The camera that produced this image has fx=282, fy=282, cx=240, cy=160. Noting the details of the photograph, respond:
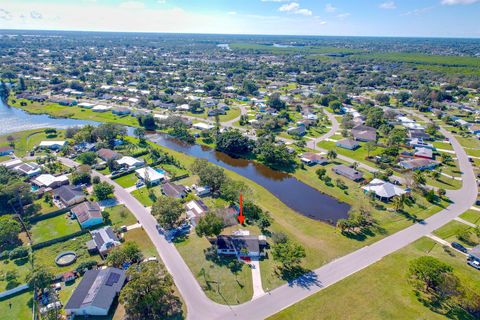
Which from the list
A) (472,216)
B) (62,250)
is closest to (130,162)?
(62,250)

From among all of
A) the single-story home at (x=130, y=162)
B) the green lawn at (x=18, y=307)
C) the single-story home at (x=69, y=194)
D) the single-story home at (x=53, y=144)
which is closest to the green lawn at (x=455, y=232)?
the green lawn at (x=18, y=307)

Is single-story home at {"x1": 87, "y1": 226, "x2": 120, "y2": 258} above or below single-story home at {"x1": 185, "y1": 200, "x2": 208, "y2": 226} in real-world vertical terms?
below

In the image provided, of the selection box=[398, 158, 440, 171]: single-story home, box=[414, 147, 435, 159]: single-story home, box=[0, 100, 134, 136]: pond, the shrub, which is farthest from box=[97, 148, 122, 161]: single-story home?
box=[414, 147, 435, 159]: single-story home

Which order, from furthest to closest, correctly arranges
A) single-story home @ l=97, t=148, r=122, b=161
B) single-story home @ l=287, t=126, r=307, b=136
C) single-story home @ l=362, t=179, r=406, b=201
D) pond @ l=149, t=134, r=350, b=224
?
single-story home @ l=287, t=126, r=307, b=136 → single-story home @ l=97, t=148, r=122, b=161 → single-story home @ l=362, t=179, r=406, b=201 → pond @ l=149, t=134, r=350, b=224

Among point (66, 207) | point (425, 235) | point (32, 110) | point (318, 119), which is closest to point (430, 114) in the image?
point (318, 119)

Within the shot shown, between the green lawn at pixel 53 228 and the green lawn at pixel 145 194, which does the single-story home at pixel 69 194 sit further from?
the green lawn at pixel 145 194

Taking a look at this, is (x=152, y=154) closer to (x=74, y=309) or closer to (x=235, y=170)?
(x=235, y=170)

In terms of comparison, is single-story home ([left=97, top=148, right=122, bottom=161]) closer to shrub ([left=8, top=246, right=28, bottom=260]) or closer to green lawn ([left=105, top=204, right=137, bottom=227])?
green lawn ([left=105, top=204, right=137, bottom=227])
